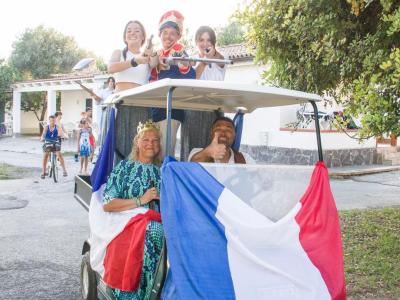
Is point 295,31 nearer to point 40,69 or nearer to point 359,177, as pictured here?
point 359,177

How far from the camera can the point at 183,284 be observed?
2998 millimetres

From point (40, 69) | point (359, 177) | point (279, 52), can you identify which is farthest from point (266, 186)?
point (40, 69)

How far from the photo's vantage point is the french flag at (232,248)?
3010mm

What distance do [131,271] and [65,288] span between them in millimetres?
1707

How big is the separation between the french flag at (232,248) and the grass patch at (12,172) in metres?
10.9

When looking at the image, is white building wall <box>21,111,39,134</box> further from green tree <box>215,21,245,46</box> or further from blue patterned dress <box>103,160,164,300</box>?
blue patterned dress <box>103,160,164,300</box>

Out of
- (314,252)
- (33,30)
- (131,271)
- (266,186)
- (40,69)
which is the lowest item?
(131,271)

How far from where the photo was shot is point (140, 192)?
13.0ft

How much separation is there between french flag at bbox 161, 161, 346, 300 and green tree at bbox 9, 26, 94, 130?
3766cm

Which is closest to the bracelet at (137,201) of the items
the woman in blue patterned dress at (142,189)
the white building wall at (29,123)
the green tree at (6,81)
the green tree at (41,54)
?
the woman in blue patterned dress at (142,189)

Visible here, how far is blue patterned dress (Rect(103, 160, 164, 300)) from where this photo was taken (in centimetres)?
360

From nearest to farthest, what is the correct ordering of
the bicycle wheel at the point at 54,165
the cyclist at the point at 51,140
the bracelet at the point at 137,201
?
the bracelet at the point at 137,201, the bicycle wheel at the point at 54,165, the cyclist at the point at 51,140

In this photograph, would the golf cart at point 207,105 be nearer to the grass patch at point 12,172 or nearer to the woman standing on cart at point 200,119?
the woman standing on cart at point 200,119

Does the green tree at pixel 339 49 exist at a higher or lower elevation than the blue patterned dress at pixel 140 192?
higher
